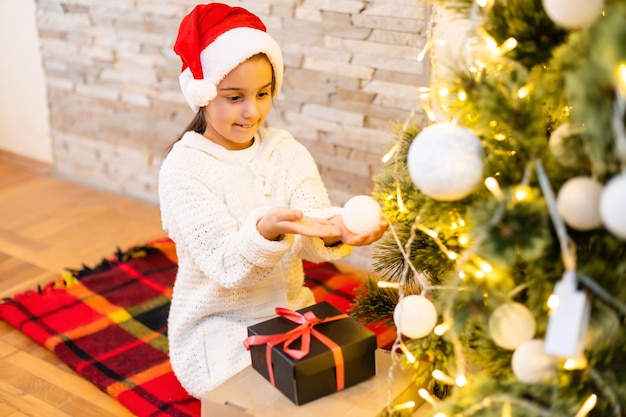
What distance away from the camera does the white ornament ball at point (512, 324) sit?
92 centimetres

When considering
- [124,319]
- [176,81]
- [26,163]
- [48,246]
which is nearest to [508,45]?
[124,319]

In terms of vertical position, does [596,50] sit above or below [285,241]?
above

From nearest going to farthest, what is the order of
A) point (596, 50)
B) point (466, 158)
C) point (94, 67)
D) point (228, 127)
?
point (596, 50)
point (466, 158)
point (228, 127)
point (94, 67)

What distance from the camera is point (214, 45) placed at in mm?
1378

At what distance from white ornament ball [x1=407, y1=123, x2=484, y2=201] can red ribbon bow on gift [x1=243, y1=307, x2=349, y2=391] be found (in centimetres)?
38

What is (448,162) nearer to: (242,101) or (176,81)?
(242,101)

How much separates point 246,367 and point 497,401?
50cm

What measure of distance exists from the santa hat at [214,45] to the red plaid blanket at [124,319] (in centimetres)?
61

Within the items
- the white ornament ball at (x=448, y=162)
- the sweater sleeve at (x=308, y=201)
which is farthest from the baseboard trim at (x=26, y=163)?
the white ornament ball at (x=448, y=162)

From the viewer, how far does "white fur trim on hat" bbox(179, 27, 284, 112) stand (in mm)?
1364

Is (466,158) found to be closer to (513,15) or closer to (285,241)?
(513,15)

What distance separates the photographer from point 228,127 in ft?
4.70

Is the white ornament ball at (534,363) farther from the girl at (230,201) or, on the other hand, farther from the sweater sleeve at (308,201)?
the sweater sleeve at (308,201)

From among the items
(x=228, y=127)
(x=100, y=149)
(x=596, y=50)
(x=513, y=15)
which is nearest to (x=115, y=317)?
(x=228, y=127)
